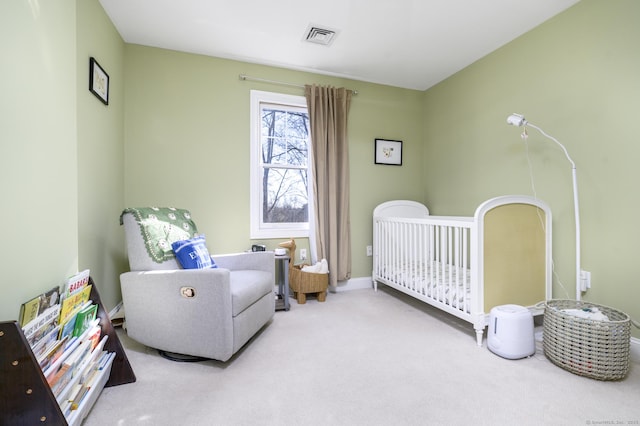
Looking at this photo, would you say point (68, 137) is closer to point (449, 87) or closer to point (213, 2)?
point (213, 2)

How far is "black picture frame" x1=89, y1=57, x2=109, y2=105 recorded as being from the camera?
1877 millimetres

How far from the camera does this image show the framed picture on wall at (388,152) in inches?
131

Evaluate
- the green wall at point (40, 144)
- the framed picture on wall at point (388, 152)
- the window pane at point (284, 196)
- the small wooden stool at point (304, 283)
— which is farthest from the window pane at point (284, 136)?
the green wall at point (40, 144)

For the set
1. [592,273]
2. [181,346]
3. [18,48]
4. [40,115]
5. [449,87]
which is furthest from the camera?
[449,87]

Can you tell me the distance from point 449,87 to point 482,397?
293 cm

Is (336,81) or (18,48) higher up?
(336,81)

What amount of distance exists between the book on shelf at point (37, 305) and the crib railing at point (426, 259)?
6.93 feet

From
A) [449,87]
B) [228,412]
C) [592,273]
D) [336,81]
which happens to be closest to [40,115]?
[228,412]

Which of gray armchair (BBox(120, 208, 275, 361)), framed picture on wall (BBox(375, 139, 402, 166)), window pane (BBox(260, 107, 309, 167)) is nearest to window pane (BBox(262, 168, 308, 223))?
window pane (BBox(260, 107, 309, 167))

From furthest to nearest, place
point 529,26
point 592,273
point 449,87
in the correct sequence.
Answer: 1. point 449,87
2. point 529,26
3. point 592,273

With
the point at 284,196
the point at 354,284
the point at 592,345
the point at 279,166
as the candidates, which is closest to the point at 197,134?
the point at 279,166

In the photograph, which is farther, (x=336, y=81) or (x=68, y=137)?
(x=336, y=81)

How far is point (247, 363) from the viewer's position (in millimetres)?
1679

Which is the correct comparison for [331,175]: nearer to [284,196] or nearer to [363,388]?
[284,196]
